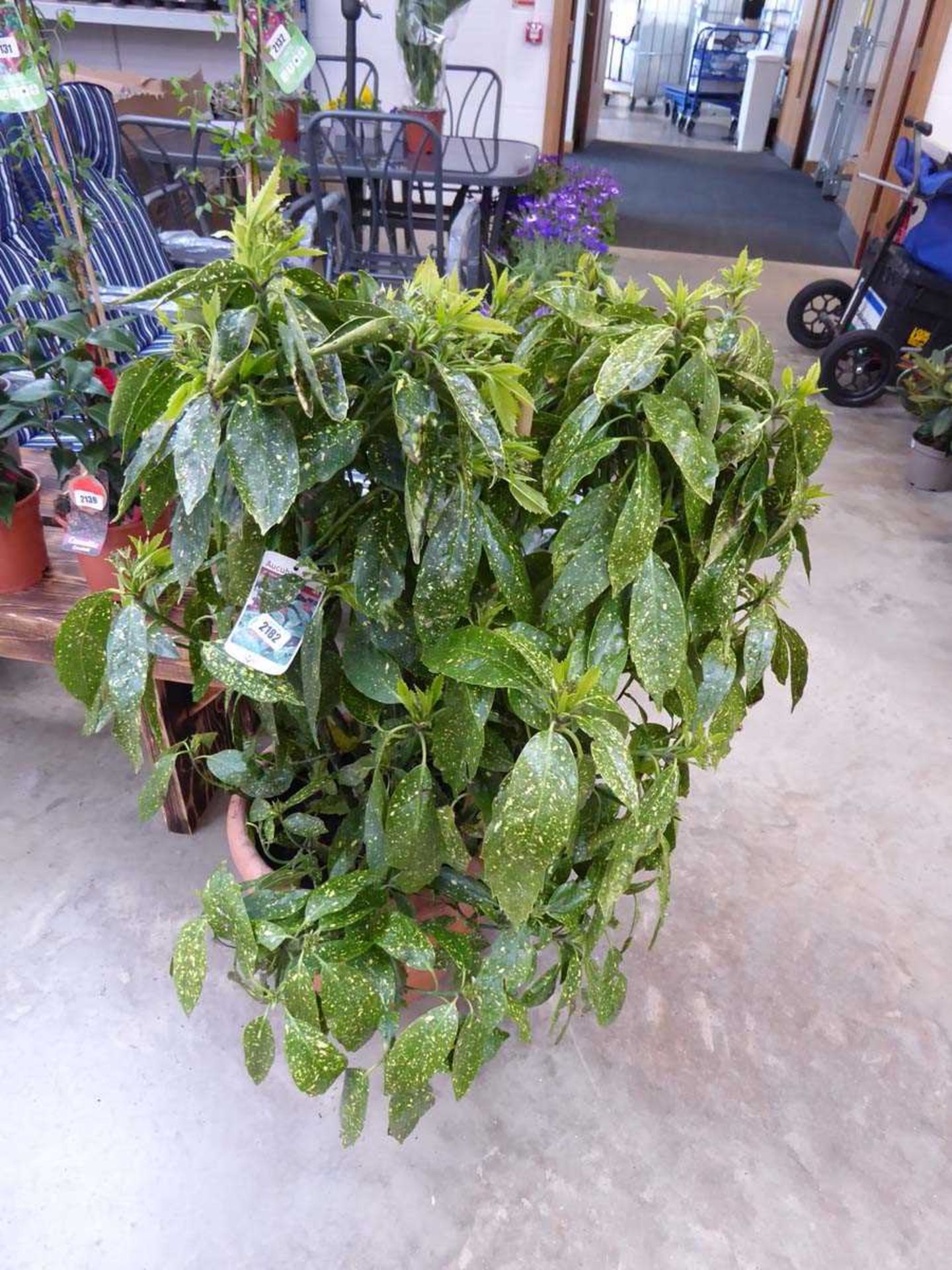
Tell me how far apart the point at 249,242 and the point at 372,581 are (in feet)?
1.11

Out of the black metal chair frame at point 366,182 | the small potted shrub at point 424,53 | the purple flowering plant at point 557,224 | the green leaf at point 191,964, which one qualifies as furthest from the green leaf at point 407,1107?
the small potted shrub at point 424,53

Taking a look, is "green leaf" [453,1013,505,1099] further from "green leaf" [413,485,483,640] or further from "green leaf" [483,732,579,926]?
"green leaf" [413,485,483,640]

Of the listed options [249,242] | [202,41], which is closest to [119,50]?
[202,41]

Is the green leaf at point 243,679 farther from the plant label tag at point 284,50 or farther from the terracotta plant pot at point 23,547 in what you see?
the plant label tag at point 284,50

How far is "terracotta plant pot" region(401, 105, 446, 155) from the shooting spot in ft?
10.8

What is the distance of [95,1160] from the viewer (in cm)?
134

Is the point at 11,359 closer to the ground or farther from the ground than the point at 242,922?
farther from the ground

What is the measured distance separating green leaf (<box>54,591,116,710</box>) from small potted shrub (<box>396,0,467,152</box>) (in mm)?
2568

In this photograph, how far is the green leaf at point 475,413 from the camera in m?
0.79

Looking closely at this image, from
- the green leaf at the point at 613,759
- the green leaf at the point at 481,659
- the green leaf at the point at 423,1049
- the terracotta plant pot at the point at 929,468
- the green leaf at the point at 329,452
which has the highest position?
the green leaf at the point at 329,452

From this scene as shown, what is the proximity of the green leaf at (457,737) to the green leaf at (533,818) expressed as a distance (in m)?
0.09

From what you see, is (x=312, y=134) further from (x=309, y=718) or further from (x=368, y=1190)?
(x=368, y=1190)

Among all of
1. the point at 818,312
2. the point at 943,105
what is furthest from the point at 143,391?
the point at 943,105

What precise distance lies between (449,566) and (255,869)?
2.20 ft
